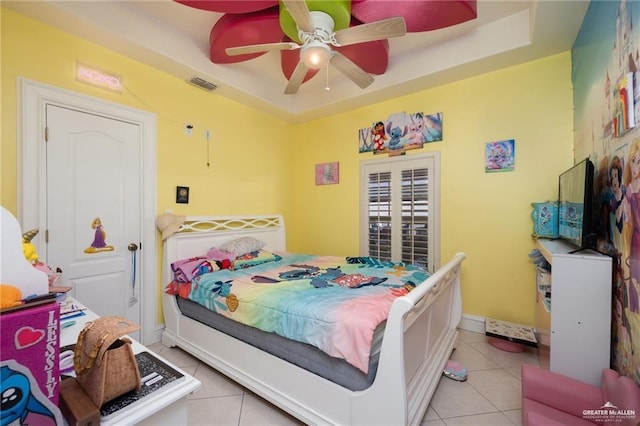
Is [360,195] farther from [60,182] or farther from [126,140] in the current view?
[60,182]

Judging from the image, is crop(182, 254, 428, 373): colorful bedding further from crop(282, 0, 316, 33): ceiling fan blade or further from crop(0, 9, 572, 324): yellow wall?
crop(282, 0, 316, 33): ceiling fan blade

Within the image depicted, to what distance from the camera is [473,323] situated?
3.08 m

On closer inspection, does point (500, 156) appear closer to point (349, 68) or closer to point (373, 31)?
point (349, 68)

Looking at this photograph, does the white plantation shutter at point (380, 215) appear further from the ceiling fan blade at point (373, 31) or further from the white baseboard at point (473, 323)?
the ceiling fan blade at point (373, 31)

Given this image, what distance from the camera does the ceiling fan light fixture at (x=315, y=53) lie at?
6.32 ft

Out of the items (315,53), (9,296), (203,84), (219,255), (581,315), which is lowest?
(581,315)

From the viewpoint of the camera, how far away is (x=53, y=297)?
634 millimetres

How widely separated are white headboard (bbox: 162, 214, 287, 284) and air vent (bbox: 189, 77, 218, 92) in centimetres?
156

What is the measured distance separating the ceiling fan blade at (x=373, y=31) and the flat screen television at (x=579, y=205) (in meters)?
1.44

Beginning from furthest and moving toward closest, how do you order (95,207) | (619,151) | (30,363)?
(95,207)
(619,151)
(30,363)

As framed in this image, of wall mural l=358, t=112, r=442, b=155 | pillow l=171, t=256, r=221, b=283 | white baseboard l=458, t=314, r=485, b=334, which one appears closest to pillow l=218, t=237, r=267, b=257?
pillow l=171, t=256, r=221, b=283

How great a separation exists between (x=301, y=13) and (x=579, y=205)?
218 centimetres

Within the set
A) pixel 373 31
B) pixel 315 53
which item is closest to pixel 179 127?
pixel 315 53

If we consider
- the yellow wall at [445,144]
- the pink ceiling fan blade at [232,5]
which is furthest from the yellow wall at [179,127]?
the pink ceiling fan blade at [232,5]
